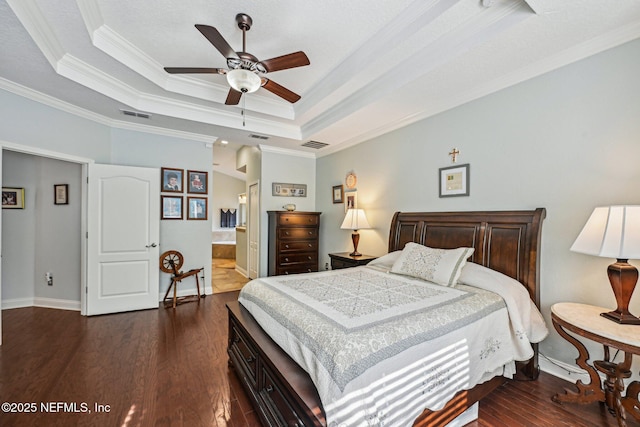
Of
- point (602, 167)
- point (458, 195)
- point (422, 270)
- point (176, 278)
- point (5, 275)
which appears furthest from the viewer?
point (176, 278)

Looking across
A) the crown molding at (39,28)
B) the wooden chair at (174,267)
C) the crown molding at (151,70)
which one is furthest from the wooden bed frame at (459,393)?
the crown molding at (39,28)

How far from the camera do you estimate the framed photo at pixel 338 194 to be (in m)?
4.86

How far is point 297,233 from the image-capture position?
4.97 meters

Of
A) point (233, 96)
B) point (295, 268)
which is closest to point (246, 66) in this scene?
point (233, 96)

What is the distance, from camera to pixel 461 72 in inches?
99.3

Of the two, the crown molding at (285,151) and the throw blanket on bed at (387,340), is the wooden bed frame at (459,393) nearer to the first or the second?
the throw blanket on bed at (387,340)

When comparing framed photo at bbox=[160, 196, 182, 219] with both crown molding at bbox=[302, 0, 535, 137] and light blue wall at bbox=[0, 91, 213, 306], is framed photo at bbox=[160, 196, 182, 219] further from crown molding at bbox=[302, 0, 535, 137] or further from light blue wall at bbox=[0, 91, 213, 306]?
crown molding at bbox=[302, 0, 535, 137]

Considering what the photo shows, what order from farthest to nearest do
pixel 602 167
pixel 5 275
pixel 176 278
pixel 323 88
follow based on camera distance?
pixel 176 278
pixel 5 275
pixel 323 88
pixel 602 167

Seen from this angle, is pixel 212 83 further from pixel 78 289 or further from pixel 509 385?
pixel 509 385

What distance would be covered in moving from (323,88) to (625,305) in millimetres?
3269

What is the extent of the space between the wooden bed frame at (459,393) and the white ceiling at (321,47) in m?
1.31

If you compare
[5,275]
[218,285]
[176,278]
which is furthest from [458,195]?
[5,275]

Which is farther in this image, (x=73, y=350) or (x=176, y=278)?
(x=176, y=278)

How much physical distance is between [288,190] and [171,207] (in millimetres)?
2061
